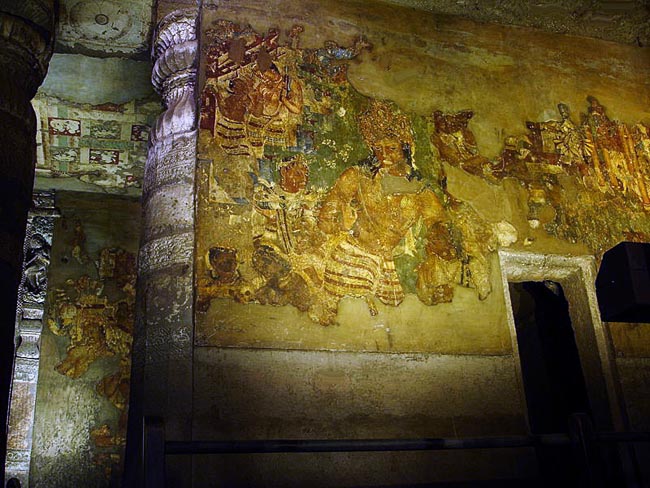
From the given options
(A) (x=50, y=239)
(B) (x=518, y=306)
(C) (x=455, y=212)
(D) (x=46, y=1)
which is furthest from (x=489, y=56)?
(A) (x=50, y=239)

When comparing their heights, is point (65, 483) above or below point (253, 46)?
below

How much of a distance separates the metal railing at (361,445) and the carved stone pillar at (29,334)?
6127 mm

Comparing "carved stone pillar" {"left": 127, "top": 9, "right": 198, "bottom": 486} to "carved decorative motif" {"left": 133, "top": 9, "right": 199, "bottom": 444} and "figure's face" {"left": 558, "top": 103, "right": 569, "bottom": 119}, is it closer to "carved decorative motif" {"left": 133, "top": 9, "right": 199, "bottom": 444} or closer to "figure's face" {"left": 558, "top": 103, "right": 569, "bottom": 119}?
"carved decorative motif" {"left": 133, "top": 9, "right": 199, "bottom": 444}

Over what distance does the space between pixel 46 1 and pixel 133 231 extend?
5055 mm

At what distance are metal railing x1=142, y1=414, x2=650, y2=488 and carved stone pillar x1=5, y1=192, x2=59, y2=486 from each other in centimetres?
613

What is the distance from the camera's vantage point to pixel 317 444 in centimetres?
301

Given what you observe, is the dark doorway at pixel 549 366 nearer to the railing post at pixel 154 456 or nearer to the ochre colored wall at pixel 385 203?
the ochre colored wall at pixel 385 203

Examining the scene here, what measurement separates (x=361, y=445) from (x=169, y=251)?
94.3 inches

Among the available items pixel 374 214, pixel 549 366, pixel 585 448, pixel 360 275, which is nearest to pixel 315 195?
pixel 374 214

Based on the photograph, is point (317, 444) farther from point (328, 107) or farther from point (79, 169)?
point (79, 169)

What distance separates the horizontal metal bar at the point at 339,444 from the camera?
288 cm

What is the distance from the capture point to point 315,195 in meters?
5.42

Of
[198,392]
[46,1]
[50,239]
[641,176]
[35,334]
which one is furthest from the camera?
[50,239]

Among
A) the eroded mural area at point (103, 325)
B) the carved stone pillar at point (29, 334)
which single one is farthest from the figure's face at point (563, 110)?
the carved stone pillar at point (29, 334)
